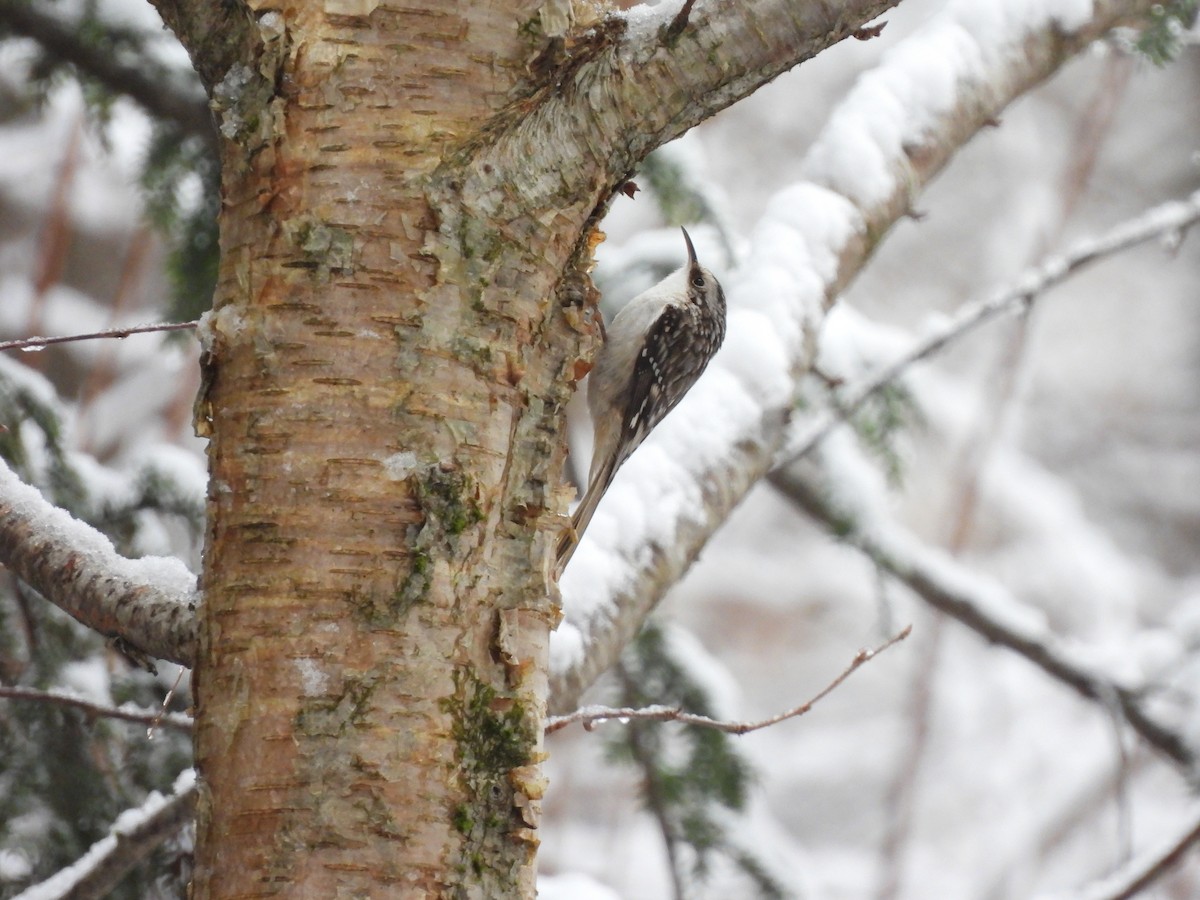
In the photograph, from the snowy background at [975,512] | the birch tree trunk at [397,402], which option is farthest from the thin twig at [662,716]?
the snowy background at [975,512]

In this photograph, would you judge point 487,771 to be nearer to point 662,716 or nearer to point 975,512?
point 662,716

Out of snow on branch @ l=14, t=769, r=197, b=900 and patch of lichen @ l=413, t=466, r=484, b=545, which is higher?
patch of lichen @ l=413, t=466, r=484, b=545

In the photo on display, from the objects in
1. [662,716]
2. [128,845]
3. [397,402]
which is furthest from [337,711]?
[128,845]

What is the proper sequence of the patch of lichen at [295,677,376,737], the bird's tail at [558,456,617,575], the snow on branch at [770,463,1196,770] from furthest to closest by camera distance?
the snow on branch at [770,463,1196,770], the bird's tail at [558,456,617,575], the patch of lichen at [295,677,376,737]

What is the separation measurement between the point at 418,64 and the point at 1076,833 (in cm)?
849

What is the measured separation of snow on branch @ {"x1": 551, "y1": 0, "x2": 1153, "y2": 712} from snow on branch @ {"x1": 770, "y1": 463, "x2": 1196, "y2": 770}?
654 mm

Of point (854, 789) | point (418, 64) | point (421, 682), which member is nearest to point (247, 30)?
point (418, 64)

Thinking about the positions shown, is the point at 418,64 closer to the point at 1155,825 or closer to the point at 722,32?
the point at 722,32

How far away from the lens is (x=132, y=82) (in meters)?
2.53

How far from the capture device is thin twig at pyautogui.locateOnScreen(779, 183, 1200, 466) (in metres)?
2.44

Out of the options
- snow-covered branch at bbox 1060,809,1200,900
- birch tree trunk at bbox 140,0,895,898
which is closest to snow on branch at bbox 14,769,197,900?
birch tree trunk at bbox 140,0,895,898

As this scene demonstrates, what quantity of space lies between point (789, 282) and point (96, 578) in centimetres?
129

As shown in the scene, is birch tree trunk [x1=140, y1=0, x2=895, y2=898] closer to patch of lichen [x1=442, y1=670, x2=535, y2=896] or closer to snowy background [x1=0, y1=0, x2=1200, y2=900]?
patch of lichen [x1=442, y1=670, x2=535, y2=896]

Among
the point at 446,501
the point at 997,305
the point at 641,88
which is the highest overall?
the point at 997,305
